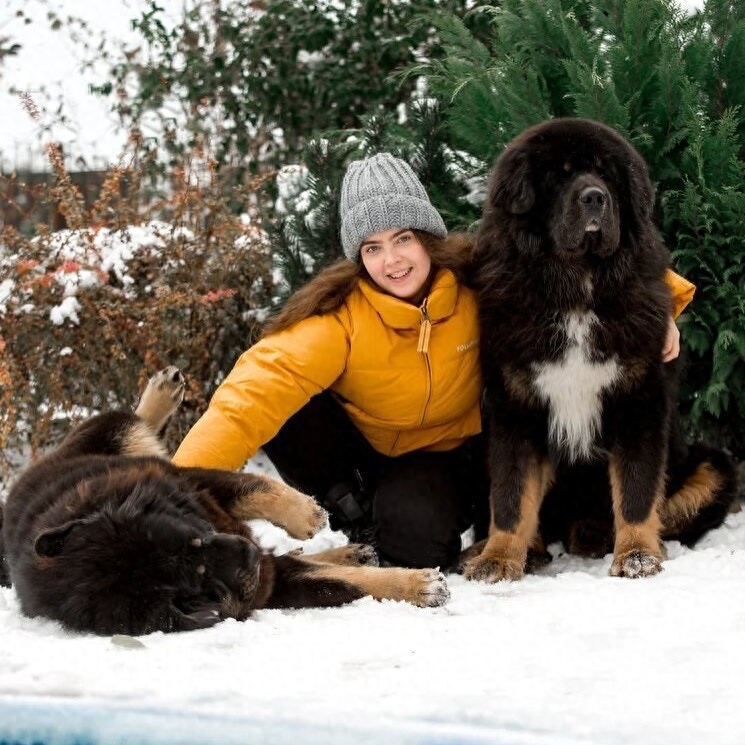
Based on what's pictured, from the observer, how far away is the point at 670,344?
352 cm

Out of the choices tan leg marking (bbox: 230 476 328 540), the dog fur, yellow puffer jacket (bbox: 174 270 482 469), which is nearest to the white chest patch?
the dog fur

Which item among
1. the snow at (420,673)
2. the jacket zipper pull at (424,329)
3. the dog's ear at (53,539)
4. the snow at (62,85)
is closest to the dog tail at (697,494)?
the snow at (420,673)

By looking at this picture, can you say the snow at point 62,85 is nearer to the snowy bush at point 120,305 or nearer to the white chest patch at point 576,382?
the snowy bush at point 120,305

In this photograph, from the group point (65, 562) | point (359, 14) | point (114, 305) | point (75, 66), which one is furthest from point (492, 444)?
point (75, 66)

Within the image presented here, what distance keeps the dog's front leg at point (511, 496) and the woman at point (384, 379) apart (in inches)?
11.7

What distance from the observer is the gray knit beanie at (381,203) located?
3.57 m

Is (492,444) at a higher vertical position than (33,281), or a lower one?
lower

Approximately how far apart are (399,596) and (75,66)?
6.14 m

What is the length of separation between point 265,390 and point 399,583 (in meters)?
0.87

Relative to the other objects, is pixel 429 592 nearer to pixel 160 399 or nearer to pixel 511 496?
pixel 511 496

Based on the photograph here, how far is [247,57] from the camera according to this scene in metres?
6.86

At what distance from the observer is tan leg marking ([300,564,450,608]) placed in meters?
2.91

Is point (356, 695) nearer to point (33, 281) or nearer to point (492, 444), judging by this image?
point (492, 444)

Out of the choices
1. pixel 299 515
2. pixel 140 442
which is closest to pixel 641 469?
pixel 299 515
